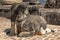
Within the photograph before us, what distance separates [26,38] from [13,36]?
1.42ft

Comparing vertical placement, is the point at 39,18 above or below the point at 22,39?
above

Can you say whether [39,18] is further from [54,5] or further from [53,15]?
[54,5]

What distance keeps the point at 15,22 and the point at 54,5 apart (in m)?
6.39

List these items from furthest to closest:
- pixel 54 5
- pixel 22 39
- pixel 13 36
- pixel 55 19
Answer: pixel 54 5, pixel 55 19, pixel 13 36, pixel 22 39

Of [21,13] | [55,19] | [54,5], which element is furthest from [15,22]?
[54,5]

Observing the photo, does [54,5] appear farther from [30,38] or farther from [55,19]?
[30,38]

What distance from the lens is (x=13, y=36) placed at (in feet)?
19.6

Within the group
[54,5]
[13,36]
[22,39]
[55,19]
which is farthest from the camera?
[54,5]

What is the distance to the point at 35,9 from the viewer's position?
623 centimetres

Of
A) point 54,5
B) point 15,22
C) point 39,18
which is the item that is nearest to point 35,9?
point 39,18

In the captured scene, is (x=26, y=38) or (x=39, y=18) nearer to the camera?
(x=26, y=38)

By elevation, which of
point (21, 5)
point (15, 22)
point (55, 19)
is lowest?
point (55, 19)

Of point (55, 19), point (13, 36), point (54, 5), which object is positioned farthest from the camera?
point (54, 5)

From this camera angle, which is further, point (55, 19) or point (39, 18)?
point (55, 19)
